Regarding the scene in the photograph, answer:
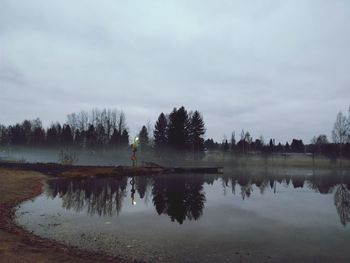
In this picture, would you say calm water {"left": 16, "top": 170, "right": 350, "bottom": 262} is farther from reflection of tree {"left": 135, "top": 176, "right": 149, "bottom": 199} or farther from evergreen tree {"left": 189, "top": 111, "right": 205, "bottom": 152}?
evergreen tree {"left": 189, "top": 111, "right": 205, "bottom": 152}

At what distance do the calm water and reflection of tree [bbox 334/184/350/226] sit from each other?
64 millimetres

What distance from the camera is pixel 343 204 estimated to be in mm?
28016

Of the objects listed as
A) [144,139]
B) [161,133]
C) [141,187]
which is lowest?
[141,187]

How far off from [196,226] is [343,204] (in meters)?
15.9

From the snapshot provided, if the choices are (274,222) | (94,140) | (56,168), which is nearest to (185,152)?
(94,140)

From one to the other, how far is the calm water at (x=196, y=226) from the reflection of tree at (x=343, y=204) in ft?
0.21

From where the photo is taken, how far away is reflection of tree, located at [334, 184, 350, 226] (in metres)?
21.9

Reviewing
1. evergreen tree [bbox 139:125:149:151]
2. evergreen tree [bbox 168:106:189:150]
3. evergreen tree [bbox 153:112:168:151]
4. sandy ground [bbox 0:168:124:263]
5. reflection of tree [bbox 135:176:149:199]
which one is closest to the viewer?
sandy ground [bbox 0:168:124:263]

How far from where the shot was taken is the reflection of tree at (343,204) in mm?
21906

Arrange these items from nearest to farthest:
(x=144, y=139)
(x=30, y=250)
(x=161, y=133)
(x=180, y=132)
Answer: (x=30, y=250) < (x=180, y=132) < (x=161, y=133) < (x=144, y=139)

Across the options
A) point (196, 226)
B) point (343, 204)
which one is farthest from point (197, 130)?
point (196, 226)

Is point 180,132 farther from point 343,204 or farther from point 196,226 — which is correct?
point 196,226

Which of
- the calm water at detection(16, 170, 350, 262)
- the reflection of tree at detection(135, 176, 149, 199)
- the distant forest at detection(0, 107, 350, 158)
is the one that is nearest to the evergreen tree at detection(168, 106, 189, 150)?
the distant forest at detection(0, 107, 350, 158)

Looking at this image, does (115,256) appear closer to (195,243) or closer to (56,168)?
(195,243)
